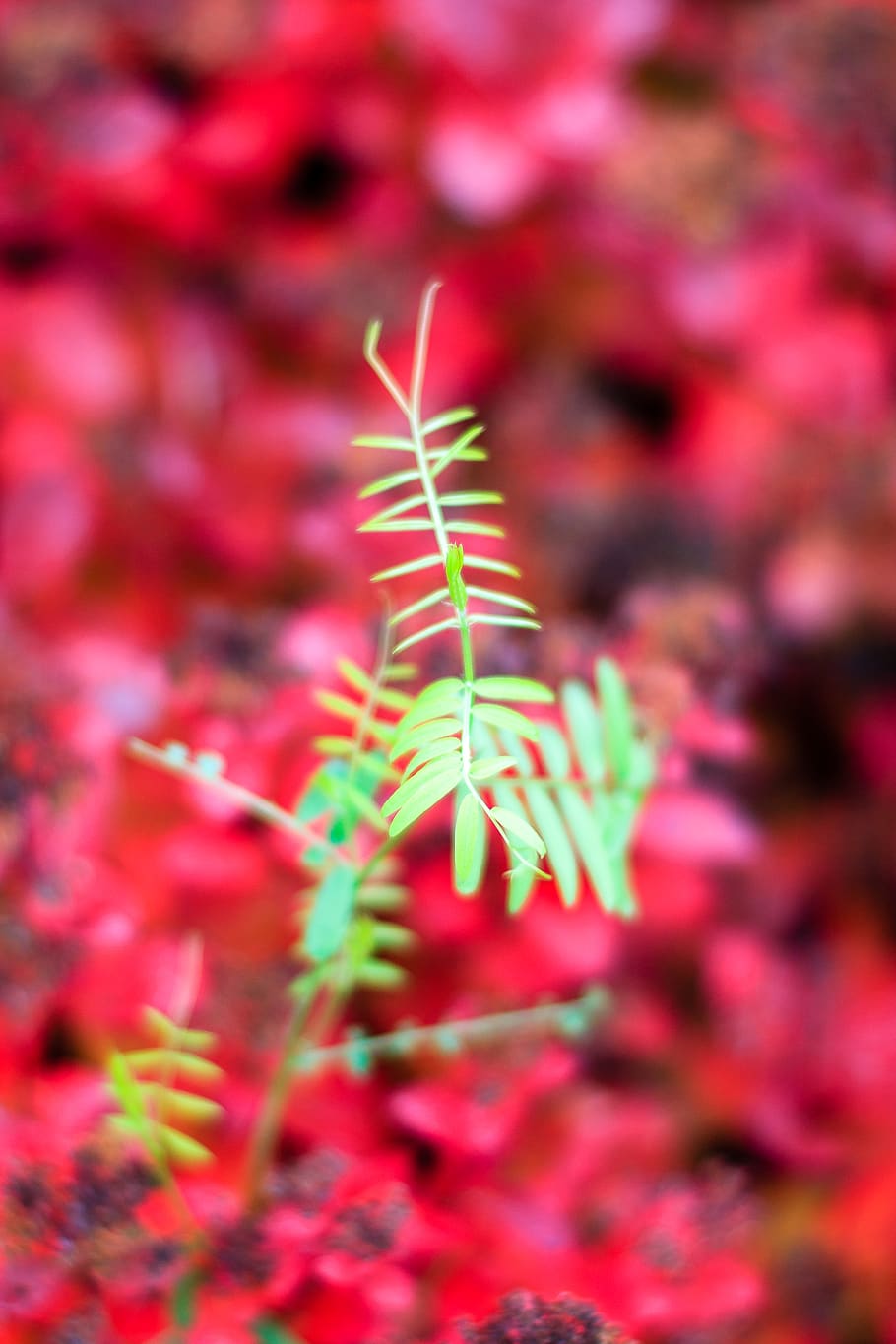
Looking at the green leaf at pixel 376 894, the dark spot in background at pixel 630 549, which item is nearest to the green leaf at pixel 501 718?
the green leaf at pixel 376 894

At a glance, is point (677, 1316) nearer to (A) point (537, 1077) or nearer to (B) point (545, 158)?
(A) point (537, 1077)

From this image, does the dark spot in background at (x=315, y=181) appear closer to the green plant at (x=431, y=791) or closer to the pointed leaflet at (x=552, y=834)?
the green plant at (x=431, y=791)

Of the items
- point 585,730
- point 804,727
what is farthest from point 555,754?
point 804,727

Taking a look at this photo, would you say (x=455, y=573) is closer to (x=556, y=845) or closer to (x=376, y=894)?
(x=556, y=845)

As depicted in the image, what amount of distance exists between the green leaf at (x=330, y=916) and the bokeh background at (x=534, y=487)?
214 millimetres

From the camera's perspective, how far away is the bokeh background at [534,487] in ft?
2.45

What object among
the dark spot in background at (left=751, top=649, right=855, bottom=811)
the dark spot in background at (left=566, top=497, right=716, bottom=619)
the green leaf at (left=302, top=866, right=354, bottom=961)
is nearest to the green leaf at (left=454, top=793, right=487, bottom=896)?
the green leaf at (left=302, top=866, right=354, bottom=961)

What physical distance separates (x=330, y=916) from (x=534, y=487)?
64 cm

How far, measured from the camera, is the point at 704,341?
1.10m

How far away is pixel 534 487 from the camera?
105 cm

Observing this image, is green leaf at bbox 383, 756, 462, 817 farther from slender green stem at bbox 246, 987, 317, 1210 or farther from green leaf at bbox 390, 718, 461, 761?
slender green stem at bbox 246, 987, 317, 1210

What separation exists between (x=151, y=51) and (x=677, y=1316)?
99cm

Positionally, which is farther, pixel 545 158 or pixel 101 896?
pixel 545 158

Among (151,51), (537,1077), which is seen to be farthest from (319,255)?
(537,1077)
